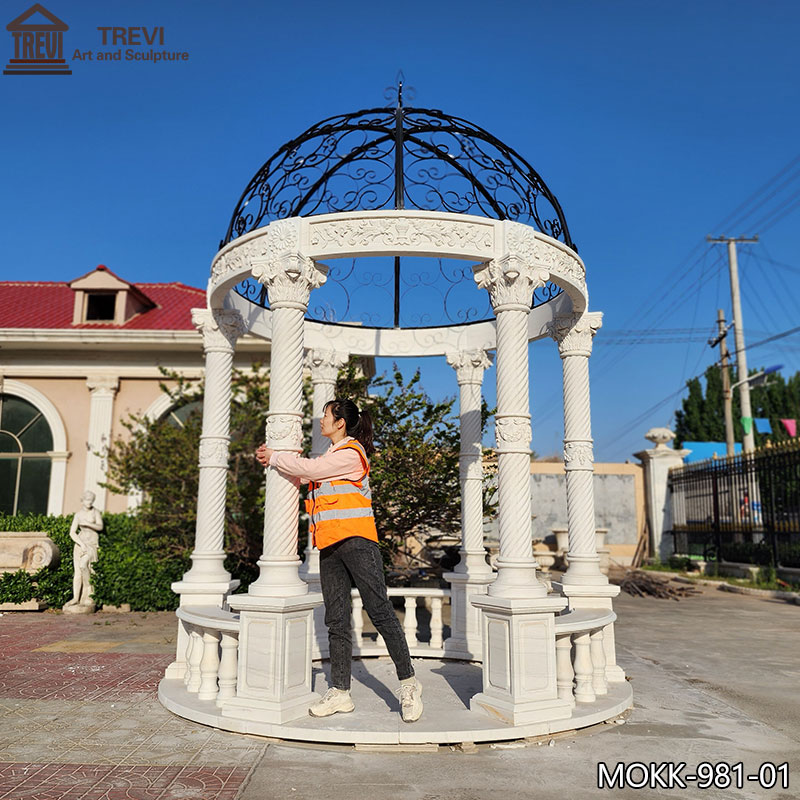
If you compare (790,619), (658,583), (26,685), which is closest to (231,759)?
(26,685)

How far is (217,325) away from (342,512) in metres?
3.04

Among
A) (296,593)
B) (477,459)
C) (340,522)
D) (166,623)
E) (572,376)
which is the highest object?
(572,376)

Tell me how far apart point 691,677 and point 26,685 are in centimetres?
637

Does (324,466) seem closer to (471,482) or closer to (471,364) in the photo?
(471,482)

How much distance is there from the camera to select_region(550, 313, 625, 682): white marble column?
638cm

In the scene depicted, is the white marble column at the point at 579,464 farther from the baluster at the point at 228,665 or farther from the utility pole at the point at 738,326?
the utility pole at the point at 738,326

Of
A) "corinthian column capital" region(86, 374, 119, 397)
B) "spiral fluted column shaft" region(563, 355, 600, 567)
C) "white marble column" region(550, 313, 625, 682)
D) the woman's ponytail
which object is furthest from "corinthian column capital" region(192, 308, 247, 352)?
"corinthian column capital" region(86, 374, 119, 397)

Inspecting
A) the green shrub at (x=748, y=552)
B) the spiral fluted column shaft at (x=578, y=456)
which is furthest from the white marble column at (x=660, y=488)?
the spiral fluted column shaft at (x=578, y=456)

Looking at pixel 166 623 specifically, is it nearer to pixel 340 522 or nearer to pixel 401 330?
pixel 401 330

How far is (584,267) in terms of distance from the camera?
6652 millimetres

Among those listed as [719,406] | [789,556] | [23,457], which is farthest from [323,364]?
[719,406]

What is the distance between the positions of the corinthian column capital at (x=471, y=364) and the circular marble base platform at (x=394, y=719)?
12.2 feet

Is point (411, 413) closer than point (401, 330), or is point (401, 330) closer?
point (401, 330)

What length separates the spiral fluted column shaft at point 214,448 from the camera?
653 centimetres
